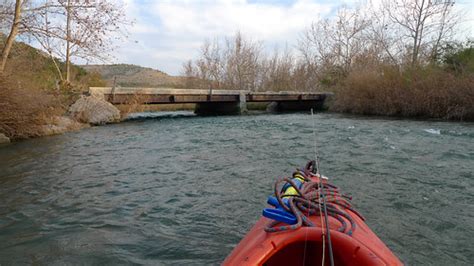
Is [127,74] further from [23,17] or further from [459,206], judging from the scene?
[459,206]

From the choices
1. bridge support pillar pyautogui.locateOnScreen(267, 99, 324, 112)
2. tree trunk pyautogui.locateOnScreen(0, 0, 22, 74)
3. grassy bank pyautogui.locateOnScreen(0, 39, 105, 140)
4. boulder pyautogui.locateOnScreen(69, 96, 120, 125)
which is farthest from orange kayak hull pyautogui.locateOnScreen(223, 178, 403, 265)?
bridge support pillar pyautogui.locateOnScreen(267, 99, 324, 112)

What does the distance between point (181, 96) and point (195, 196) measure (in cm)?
1552

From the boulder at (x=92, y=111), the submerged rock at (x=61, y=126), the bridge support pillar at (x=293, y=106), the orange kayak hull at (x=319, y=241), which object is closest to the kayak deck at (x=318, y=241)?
the orange kayak hull at (x=319, y=241)

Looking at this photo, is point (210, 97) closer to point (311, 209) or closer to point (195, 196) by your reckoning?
point (195, 196)

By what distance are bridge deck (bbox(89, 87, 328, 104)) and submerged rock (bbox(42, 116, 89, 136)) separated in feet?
8.66

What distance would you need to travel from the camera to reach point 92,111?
49.5 feet

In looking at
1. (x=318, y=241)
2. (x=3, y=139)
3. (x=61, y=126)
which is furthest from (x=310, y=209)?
(x=61, y=126)

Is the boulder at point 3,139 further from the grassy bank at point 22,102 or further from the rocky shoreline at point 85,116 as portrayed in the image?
the rocky shoreline at point 85,116

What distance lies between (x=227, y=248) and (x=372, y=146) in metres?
6.30

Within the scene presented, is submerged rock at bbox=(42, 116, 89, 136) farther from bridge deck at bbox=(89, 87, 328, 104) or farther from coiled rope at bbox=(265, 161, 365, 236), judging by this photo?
coiled rope at bbox=(265, 161, 365, 236)

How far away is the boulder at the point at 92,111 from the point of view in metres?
14.7

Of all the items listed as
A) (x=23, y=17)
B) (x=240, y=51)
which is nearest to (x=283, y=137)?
(x=23, y=17)

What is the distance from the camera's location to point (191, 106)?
33281 millimetres

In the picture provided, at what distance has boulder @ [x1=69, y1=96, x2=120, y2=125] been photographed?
48.2 feet
